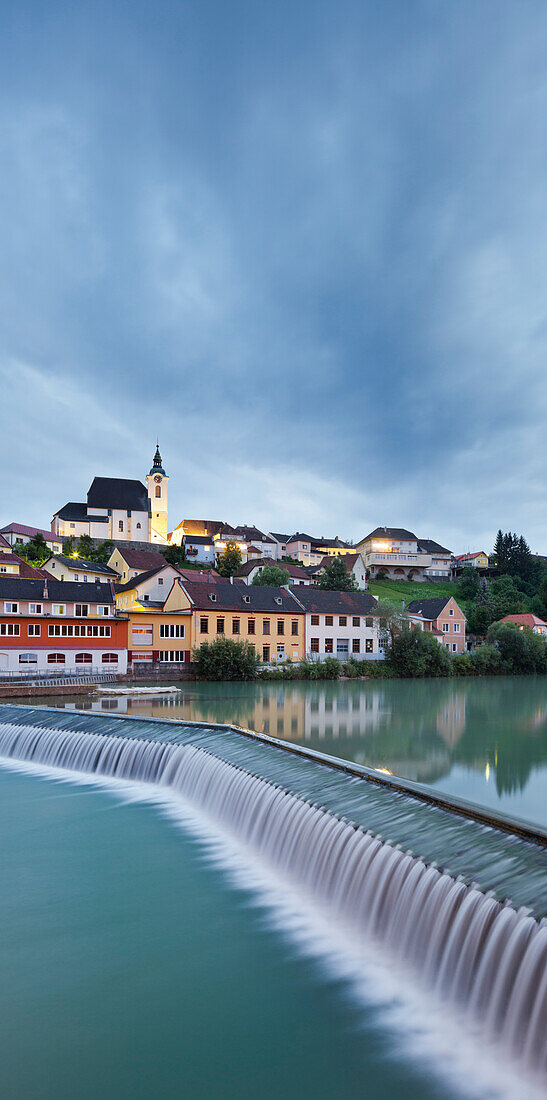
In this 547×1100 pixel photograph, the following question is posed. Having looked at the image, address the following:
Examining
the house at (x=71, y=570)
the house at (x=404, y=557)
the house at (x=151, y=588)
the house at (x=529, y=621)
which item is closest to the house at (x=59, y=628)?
the house at (x=151, y=588)

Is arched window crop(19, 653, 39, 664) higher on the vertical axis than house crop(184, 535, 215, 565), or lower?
lower

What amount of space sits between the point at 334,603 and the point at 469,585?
164 ft

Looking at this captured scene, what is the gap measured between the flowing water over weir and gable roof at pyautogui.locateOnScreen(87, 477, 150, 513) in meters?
81.7

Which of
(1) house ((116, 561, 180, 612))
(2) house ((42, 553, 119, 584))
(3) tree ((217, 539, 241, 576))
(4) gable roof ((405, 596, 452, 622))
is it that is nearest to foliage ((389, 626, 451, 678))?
(4) gable roof ((405, 596, 452, 622))

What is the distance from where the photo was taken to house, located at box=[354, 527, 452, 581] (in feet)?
361

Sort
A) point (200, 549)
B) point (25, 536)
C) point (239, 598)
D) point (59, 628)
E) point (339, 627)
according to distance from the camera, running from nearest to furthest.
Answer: point (59, 628) → point (239, 598) → point (339, 627) → point (25, 536) → point (200, 549)

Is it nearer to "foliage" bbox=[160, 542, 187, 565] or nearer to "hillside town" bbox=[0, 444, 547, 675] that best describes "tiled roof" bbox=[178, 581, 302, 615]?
"hillside town" bbox=[0, 444, 547, 675]

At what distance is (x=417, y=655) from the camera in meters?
46.1

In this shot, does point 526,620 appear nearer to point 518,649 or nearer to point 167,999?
point 518,649

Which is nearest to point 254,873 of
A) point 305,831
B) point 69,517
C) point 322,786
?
point 305,831

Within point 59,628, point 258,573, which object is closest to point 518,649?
point 258,573

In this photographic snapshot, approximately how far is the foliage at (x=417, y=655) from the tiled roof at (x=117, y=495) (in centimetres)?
5738

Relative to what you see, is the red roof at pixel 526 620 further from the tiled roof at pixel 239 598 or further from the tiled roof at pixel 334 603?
the tiled roof at pixel 239 598

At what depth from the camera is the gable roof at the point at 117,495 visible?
91750 millimetres
